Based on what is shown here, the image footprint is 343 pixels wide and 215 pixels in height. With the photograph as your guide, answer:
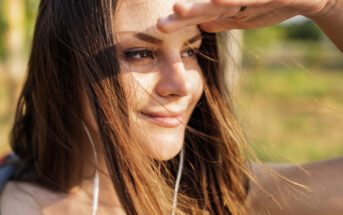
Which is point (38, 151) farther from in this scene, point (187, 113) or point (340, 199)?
point (340, 199)

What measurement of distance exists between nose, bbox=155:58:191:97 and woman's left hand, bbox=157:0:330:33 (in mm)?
185

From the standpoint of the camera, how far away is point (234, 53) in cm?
167

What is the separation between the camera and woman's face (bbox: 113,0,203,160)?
1.22 m

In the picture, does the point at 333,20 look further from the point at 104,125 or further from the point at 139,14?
the point at 104,125

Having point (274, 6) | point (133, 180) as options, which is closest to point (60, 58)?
point (133, 180)

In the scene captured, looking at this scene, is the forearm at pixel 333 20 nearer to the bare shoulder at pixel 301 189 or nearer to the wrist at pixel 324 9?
the wrist at pixel 324 9

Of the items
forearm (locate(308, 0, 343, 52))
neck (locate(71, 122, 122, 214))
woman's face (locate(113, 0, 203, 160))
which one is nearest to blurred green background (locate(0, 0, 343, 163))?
forearm (locate(308, 0, 343, 52))

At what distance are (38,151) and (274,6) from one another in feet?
4.08

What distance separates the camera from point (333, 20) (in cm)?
127

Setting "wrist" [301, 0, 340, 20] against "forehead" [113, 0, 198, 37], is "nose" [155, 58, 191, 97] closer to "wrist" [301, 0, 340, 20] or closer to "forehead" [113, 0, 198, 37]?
"forehead" [113, 0, 198, 37]

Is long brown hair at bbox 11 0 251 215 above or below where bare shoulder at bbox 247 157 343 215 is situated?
above

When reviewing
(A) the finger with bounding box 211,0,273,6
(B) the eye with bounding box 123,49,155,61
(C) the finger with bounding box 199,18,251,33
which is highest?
(A) the finger with bounding box 211,0,273,6

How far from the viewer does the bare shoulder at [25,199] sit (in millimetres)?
1514

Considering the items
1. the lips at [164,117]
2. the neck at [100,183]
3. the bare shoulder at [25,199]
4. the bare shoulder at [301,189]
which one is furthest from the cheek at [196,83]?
the bare shoulder at [25,199]
